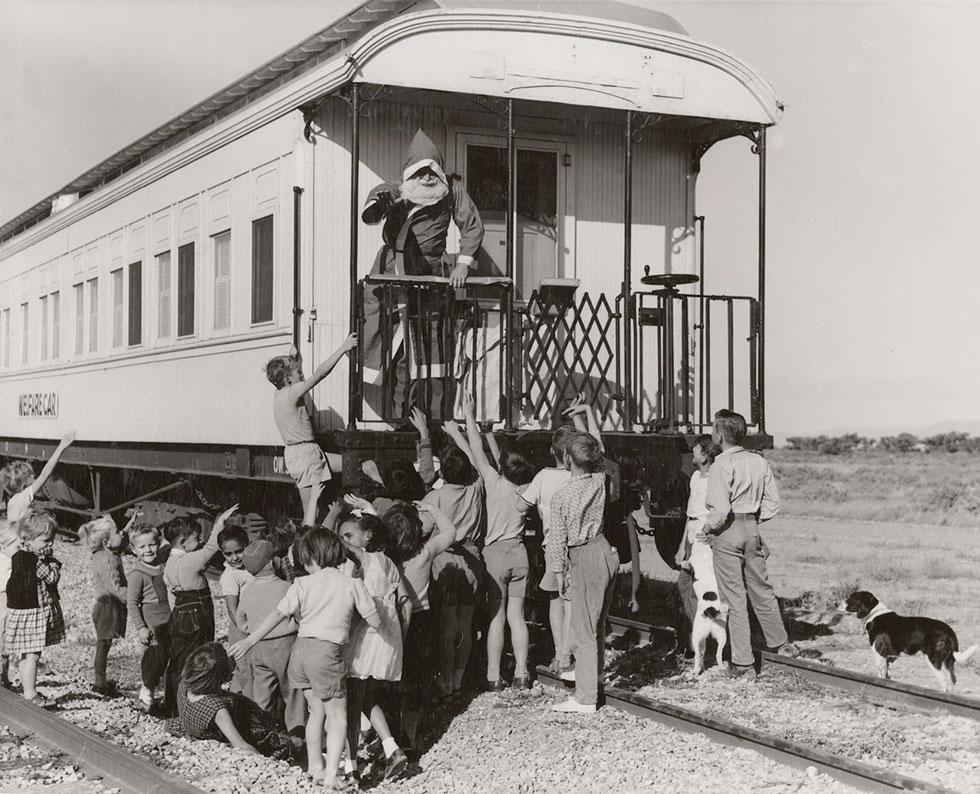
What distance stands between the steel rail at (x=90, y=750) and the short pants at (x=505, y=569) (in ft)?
7.48

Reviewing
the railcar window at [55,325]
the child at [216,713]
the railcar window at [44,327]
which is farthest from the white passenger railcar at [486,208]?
the railcar window at [44,327]

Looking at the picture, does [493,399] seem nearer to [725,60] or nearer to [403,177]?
[403,177]

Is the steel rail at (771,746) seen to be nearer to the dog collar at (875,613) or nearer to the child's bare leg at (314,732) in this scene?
the dog collar at (875,613)

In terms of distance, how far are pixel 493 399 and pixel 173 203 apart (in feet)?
12.8

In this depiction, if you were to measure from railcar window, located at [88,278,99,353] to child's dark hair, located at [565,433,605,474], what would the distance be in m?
7.58

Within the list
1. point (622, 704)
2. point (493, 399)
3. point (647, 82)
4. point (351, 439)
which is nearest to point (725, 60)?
point (647, 82)

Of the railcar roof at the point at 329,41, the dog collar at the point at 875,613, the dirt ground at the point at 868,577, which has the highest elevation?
the railcar roof at the point at 329,41

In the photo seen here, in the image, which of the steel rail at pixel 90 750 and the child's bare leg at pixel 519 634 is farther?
the child's bare leg at pixel 519 634

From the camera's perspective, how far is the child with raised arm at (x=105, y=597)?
22.0 ft

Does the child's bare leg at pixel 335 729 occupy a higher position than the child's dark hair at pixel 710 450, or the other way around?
the child's dark hair at pixel 710 450

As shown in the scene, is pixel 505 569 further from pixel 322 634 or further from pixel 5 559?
pixel 5 559

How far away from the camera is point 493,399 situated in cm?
814

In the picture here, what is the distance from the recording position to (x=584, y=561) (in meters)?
6.43

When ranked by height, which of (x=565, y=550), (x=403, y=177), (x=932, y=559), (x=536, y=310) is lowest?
(x=932, y=559)
